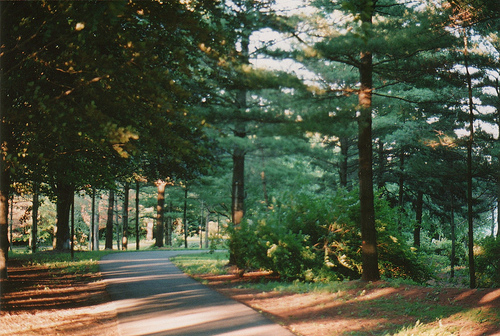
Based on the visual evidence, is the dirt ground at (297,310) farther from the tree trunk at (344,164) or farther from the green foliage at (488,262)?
the tree trunk at (344,164)

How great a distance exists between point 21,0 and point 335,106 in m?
7.38

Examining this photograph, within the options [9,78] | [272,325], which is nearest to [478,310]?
[272,325]

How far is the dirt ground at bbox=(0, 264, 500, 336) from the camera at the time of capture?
24.0 feet

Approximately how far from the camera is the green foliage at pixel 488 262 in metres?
14.3

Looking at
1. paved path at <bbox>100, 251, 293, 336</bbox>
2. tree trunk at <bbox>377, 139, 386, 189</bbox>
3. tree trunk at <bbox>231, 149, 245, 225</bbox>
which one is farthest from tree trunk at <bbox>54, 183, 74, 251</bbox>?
tree trunk at <bbox>377, 139, 386, 189</bbox>

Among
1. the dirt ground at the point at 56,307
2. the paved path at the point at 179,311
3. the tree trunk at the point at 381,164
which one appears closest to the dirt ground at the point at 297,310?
the dirt ground at the point at 56,307

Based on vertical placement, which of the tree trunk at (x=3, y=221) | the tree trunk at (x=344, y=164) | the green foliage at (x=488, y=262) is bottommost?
the green foliage at (x=488, y=262)

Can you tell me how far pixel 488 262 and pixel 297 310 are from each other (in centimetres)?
914

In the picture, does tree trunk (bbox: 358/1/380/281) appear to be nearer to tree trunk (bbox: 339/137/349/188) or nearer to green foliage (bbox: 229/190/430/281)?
green foliage (bbox: 229/190/430/281)

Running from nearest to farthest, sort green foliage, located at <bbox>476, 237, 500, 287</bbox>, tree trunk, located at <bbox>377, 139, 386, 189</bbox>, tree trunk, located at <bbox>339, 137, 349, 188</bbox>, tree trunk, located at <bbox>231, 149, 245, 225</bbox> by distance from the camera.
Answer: green foliage, located at <bbox>476, 237, 500, 287</bbox> < tree trunk, located at <bbox>231, 149, 245, 225</bbox> < tree trunk, located at <bbox>339, 137, 349, 188</bbox> < tree trunk, located at <bbox>377, 139, 386, 189</bbox>

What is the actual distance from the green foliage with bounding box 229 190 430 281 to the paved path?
200 centimetres

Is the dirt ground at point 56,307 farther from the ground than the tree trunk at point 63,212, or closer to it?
closer to it

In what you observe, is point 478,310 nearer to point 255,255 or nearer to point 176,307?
point 176,307

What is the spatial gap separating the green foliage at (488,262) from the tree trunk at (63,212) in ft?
59.5
